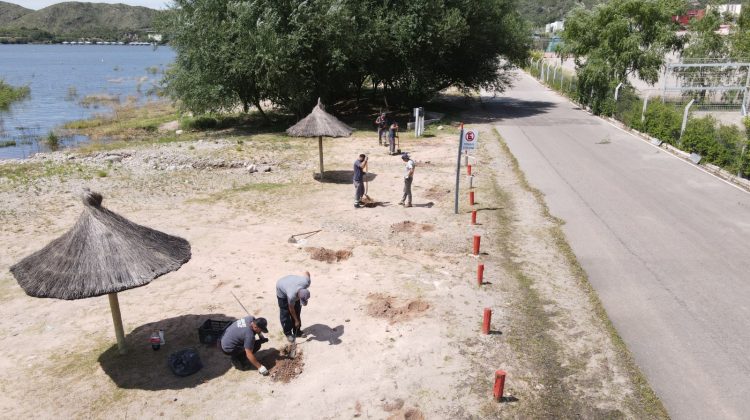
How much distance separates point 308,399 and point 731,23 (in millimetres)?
40292

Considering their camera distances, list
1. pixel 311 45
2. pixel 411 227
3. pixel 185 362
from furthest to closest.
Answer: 1. pixel 311 45
2. pixel 411 227
3. pixel 185 362

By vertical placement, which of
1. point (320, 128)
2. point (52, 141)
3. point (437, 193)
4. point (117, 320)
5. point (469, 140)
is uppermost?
point (469, 140)

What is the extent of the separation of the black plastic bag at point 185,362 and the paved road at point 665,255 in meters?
7.25

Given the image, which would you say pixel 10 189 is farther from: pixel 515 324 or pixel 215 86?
pixel 515 324

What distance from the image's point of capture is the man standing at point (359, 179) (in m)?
16.0

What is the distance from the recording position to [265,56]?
26.0 m

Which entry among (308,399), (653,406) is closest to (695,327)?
(653,406)

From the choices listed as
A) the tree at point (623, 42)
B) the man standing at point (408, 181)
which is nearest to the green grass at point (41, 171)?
the man standing at point (408, 181)

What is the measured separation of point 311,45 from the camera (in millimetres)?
27578

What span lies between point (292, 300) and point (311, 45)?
21392 mm

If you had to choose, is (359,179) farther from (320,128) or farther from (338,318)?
(338,318)

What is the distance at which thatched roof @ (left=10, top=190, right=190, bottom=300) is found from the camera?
8.08 m

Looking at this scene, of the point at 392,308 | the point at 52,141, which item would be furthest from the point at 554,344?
the point at 52,141

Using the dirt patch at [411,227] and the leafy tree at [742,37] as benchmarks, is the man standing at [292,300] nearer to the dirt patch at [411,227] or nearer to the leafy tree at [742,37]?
the dirt patch at [411,227]
